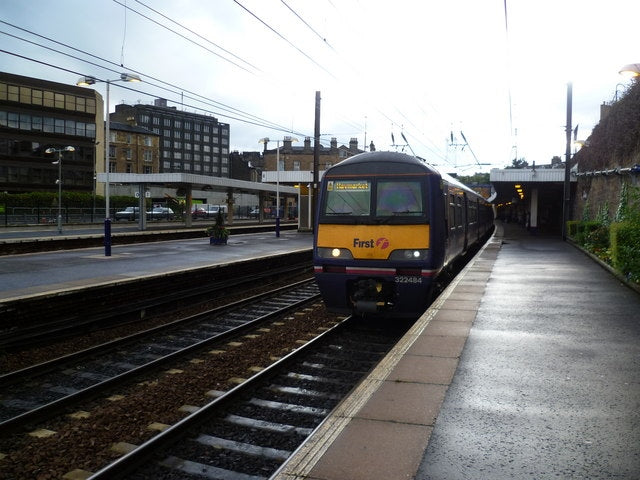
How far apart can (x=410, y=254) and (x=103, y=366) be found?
200 inches

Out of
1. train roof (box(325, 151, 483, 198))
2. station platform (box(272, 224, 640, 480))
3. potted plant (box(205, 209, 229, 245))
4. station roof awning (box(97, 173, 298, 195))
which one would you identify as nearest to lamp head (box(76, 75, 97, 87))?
potted plant (box(205, 209, 229, 245))

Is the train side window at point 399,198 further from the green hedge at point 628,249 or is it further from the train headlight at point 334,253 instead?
the green hedge at point 628,249

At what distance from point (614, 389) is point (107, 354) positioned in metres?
7.00

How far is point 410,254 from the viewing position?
29.2ft

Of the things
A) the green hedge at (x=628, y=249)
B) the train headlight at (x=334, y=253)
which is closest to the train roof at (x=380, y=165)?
the train headlight at (x=334, y=253)

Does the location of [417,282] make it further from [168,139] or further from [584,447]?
[168,139]

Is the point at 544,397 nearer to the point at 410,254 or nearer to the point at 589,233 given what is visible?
the point at 410,254

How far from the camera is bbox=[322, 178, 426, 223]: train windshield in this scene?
29.9 ft

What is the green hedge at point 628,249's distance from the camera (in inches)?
375

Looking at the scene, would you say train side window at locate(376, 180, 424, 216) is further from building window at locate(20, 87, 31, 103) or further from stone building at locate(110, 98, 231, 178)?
stone building at locate(110, 98, 231, 178)

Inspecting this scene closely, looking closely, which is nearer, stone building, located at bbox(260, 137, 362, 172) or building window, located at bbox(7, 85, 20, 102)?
building window, located at bbox(7, 85, 20, 102)

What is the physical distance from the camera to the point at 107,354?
27.5 ft

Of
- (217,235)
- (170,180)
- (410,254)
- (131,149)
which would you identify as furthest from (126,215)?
(410,254)

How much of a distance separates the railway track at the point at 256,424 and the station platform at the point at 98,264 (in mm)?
4861
